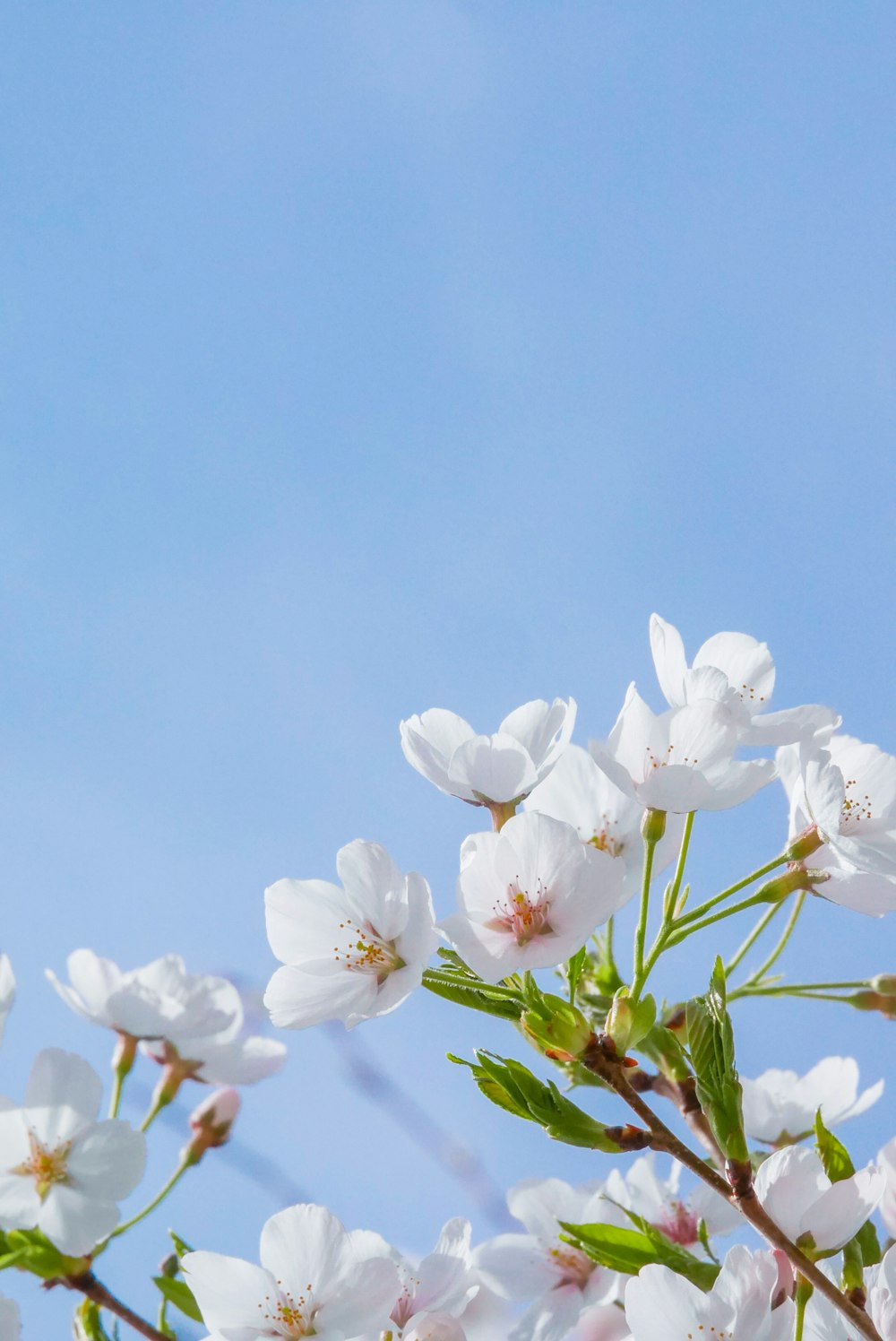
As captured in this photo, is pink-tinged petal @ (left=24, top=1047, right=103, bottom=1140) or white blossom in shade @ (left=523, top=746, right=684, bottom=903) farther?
pink-tinged petal @ (left=24, top=1047, right=103, bottom=1140)

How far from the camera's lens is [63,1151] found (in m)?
1.73

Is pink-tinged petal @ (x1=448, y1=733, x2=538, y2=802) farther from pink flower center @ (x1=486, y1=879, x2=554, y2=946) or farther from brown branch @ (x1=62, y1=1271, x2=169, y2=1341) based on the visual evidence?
brown branch @ (x1=62, y1=1271, x2=169, y2=1341)

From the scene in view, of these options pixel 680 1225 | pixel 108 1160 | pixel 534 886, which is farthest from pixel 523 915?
pixel 680 1225

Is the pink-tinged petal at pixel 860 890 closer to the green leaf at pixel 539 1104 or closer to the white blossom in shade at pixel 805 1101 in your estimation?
the green leaf at pixel 539 1104

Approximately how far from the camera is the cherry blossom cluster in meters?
1.25

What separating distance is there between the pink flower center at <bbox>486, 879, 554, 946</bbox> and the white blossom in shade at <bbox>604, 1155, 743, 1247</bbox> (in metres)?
0.90

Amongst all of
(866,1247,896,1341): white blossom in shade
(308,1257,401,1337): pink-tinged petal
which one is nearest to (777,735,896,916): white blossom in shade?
(866,1247,896,1341): white blossom in shade

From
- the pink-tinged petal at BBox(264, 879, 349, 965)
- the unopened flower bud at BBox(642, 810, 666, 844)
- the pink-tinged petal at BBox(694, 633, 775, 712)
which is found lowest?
the pink-tinged petal at BBox(264, 879, 349, 965)

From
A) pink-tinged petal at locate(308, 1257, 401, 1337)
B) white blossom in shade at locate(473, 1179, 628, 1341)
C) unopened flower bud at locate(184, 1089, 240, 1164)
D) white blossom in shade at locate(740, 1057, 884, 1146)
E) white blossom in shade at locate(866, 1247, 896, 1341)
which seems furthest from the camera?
unopened flower bud at locate(184, 1089, 240, 1164)

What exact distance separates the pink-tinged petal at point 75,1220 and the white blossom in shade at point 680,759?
988 mm

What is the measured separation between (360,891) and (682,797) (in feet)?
1.27

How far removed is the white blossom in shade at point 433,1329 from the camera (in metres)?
1.61

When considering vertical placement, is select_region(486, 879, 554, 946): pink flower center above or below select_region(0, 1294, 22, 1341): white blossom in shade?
above

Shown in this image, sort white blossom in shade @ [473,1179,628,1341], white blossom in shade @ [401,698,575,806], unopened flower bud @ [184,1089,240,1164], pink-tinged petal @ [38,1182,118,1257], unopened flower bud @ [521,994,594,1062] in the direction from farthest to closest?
1. unopened flower bud @ [184,1089,240,1164]
2. white blossom in shade @ [473,1179,628,1341]
3. pink-tinged petal @ [38,1182,118,1257]
4. white blossom in shade @ [401,698,575,806]
5. unopened flower bud @ [521,994,594,1062]
